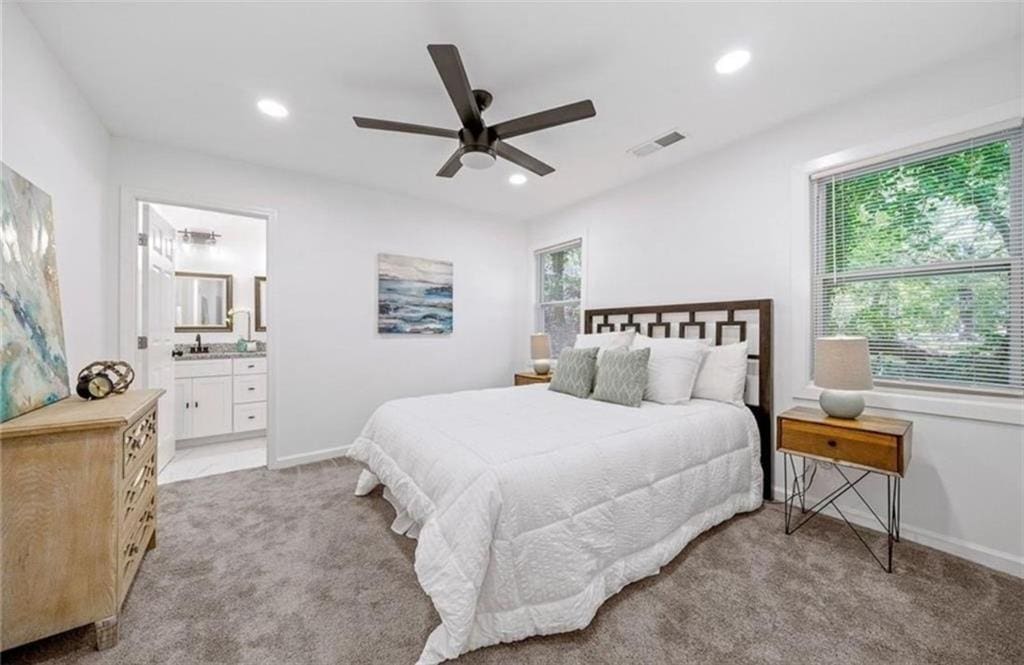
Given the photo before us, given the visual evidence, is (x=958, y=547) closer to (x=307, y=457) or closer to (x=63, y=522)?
(x=63, y=522)

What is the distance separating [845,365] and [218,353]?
542 centimetres

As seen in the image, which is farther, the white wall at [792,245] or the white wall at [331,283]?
the white wall at [331,283]

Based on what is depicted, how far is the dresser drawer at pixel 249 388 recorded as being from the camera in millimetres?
4312

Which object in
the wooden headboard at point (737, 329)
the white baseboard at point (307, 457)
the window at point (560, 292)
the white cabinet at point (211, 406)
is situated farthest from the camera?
the window at point (560, 292)

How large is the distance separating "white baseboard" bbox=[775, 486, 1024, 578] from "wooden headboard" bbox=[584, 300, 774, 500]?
489 millimetres

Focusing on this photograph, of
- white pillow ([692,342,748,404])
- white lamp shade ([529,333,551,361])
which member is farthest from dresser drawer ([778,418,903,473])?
white lamp shade ([529,333,551,361])

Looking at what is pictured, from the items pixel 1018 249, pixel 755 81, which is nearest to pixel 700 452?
pixel 1018 249

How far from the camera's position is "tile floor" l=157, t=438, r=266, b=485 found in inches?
130

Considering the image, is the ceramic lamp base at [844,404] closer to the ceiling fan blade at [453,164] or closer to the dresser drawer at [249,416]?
the ceiling fan blade at [453,164]

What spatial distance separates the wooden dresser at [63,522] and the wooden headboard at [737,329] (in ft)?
11.0

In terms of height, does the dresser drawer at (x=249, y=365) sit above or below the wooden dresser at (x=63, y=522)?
above

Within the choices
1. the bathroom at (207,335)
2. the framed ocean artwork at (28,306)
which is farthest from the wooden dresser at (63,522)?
the bathroom at (207,335)

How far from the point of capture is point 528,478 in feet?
4.98

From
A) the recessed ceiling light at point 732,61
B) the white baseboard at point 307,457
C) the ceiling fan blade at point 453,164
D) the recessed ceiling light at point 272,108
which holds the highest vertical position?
the recessed ceiling light at point 272,108
